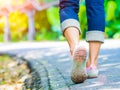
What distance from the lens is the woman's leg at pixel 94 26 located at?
9.87ft

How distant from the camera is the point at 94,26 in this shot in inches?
120

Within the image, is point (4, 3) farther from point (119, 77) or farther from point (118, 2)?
point (119, 77)

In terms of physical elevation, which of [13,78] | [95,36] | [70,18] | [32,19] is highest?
[32,19]

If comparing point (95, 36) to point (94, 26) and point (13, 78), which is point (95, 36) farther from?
point (13, 78)

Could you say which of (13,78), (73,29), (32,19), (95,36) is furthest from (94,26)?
(32,19)

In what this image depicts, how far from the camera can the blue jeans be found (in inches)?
116

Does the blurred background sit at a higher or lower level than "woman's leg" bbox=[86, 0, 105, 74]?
higher

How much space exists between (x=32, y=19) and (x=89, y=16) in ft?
31.9

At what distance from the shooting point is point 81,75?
2.70 meters

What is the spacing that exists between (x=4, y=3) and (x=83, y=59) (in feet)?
35.5

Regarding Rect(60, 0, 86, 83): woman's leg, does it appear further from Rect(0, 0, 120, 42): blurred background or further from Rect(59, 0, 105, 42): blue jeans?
Rect(0, 0, 120, 42): blurred background

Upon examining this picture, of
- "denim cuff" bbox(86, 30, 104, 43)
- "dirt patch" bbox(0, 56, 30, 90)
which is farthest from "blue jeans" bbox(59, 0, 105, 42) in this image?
"dirt patch" bbox(0, 56, 30, 90)

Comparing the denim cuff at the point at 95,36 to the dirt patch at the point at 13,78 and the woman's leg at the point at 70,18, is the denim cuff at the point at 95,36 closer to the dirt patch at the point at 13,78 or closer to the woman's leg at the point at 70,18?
the woman's leg at the point at 70,18

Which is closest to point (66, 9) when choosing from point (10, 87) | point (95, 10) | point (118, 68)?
point (95, 10)
